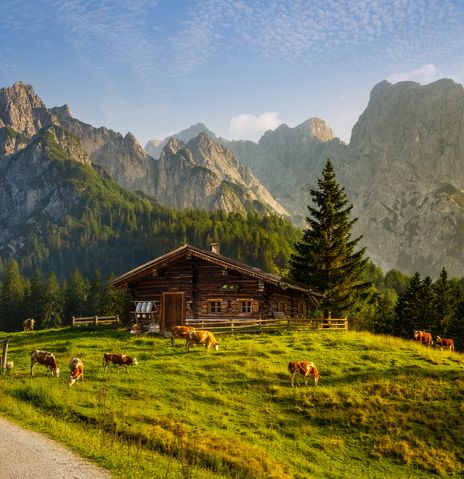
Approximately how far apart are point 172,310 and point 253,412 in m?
20.0

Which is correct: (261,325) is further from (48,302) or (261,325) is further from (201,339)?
(48,302)

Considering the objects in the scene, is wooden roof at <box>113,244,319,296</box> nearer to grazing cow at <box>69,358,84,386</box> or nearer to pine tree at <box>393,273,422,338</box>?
grazing cow at <box>69,358,84,386</box>

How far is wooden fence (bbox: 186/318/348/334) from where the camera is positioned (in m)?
36.1

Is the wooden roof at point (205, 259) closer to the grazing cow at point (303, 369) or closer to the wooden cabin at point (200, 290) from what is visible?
the wooden cabin at point (200, 290)

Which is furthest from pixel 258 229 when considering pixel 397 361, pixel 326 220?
pixel 397 361

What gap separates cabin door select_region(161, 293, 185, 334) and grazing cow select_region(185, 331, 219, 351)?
31.2 feet

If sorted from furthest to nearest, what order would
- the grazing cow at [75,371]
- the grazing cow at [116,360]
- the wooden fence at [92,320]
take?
1. the wooden fence at [92,320]
2. the grazing cow at [116,360]
3. the grazing cow at [75,371]

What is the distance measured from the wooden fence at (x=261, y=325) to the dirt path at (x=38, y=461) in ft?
69.8

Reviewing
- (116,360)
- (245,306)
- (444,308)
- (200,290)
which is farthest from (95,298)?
(116,360)

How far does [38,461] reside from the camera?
42.6 ft

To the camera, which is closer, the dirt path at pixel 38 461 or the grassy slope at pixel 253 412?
the dirt path at pixel 38 461

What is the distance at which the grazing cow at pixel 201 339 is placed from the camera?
99.4 feet

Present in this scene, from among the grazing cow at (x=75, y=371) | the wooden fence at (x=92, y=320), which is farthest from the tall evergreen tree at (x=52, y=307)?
the grazing cow at (x=75, y=371)

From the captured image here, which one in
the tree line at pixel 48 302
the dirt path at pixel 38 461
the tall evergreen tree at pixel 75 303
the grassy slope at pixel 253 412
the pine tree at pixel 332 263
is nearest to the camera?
the dirt path at pixel 38 461
